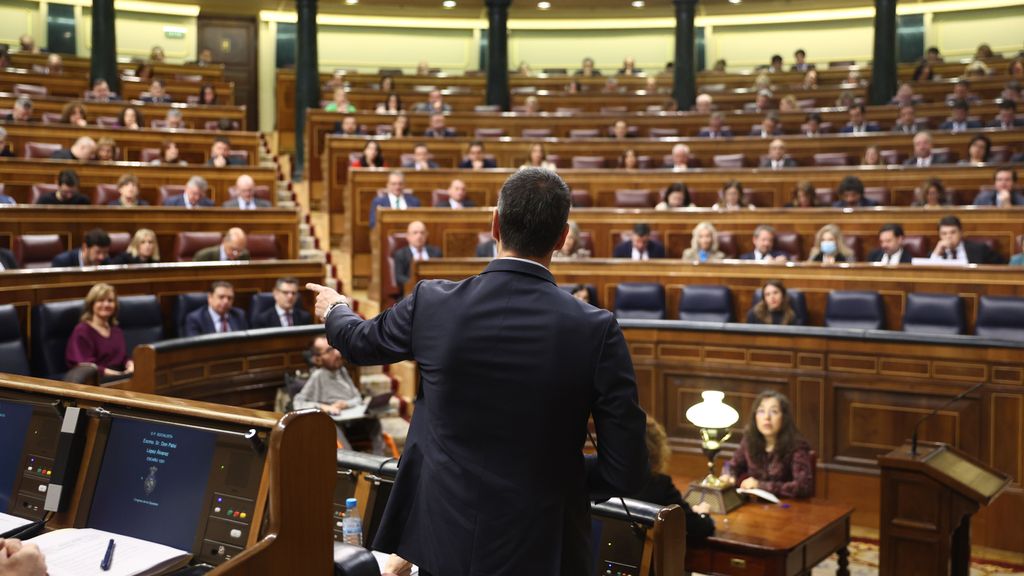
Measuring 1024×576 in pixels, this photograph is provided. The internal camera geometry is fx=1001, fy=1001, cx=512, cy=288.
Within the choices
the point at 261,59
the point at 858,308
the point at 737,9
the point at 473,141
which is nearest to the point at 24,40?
the point at 261,59

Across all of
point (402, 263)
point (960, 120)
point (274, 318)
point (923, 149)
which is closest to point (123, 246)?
point (274, 318)

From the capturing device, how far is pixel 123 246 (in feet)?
19.4

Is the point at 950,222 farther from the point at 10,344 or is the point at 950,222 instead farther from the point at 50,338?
the point at 10,344

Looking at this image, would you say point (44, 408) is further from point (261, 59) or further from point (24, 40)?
point (261, 59)

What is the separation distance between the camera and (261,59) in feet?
46.1

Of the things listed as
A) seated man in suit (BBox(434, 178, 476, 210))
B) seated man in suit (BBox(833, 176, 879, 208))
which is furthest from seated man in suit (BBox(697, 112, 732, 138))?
seated man in suit (BBox(434, 178, 476, 210))

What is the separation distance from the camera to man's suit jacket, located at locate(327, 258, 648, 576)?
58.2 inches

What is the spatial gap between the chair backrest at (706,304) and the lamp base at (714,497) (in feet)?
6.91

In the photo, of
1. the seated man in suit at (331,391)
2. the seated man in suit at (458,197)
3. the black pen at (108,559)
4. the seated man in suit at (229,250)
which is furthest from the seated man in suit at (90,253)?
the black pen at (108,559)

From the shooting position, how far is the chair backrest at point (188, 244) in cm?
616

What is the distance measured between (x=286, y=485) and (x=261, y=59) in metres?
13.5

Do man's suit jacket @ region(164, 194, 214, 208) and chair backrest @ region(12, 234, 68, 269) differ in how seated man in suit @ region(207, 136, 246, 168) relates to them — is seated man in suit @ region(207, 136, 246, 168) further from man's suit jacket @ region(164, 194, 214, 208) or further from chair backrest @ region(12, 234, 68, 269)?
chair backrest @ region(12, 234, 68, 269)

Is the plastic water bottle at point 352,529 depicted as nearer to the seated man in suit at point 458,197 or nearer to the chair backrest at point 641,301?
the chair backrest at point 641,301

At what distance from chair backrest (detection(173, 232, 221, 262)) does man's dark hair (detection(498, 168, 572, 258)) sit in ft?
16.5
